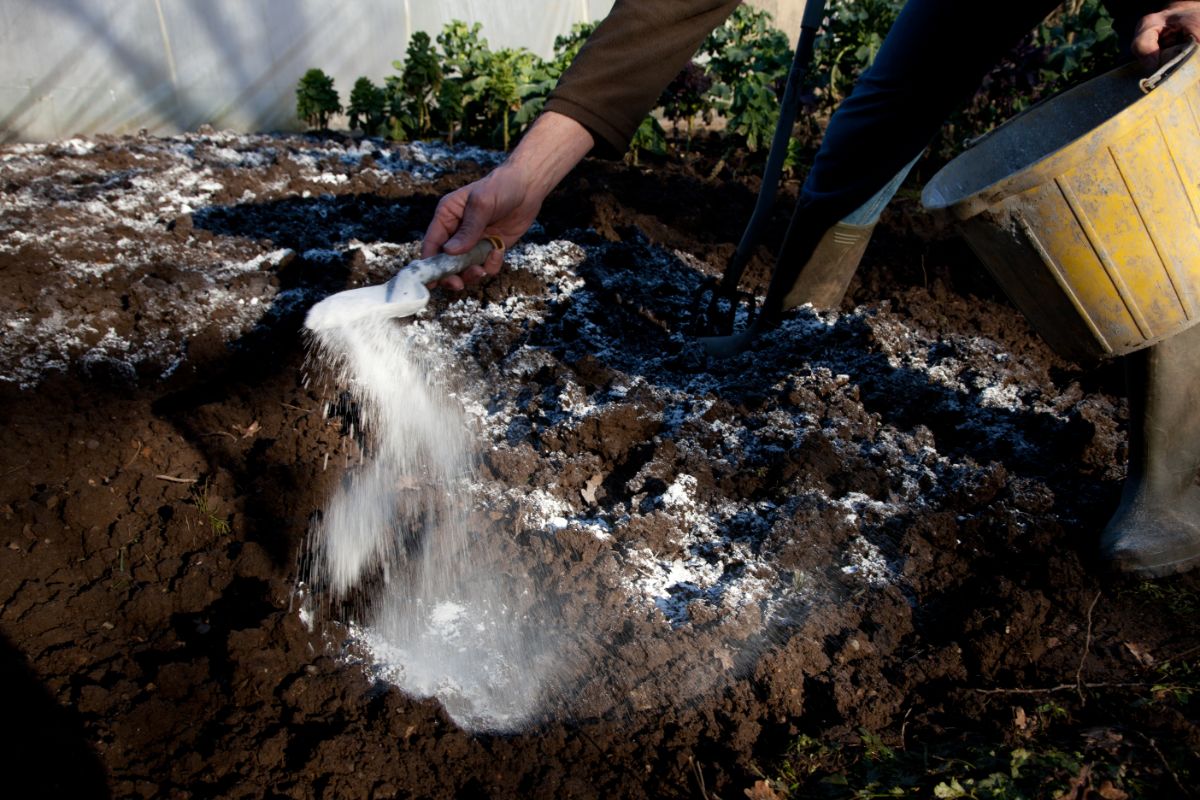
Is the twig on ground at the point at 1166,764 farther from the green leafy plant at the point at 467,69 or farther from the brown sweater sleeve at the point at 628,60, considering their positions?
the green leafy plant at the point at 467,69

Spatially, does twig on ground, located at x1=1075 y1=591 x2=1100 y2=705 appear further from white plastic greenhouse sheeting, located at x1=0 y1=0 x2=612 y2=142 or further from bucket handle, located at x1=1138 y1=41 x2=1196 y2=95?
white plastic greenhouse sheeting, located at x1=0 y1=0 x2=612 y2=142

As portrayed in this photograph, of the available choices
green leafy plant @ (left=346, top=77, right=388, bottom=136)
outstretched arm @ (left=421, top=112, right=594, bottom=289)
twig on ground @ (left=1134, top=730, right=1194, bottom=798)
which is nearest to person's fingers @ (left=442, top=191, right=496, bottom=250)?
outstretched arm @ (left=421, top=112, right=594, bottom=289)

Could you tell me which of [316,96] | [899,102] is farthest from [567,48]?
[899,102]

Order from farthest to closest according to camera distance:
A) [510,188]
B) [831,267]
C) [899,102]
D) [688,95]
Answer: [688,95] → [831,267] → [899,102] → [510,188]

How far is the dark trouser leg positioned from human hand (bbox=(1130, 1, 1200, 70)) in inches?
18.0

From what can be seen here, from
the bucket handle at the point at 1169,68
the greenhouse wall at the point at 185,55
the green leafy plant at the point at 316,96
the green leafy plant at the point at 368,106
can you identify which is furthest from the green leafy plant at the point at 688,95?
the bucket handle at the point at 1169,68

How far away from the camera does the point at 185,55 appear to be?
5.78m

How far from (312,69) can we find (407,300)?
14.9 feet

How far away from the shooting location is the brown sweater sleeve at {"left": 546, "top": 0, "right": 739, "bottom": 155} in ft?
6.68

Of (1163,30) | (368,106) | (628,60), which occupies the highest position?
(368,106)

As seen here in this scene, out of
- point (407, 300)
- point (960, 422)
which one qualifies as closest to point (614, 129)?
point (407, 300)

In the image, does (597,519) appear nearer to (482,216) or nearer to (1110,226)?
(482,216)

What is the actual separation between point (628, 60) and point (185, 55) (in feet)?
15.7

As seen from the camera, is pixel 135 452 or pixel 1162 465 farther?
pixel 135 452
